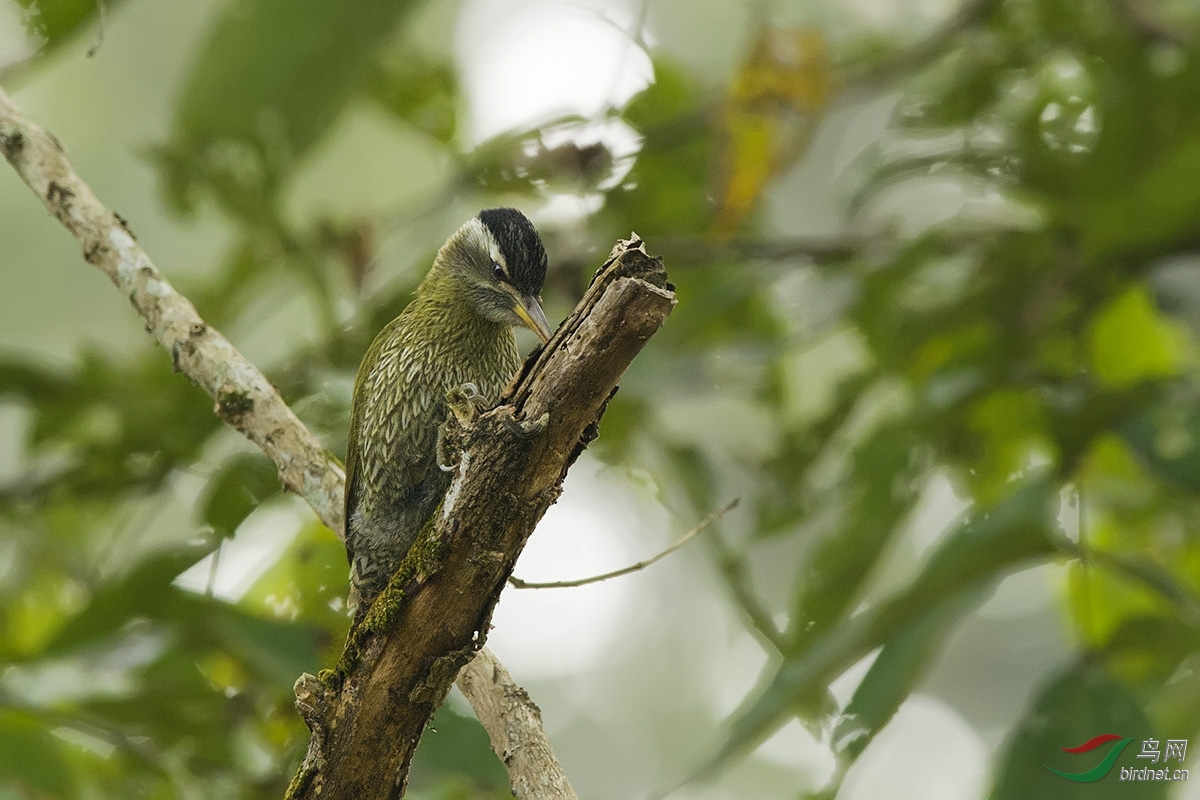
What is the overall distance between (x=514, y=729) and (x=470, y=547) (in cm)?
47

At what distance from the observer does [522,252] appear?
246 cm

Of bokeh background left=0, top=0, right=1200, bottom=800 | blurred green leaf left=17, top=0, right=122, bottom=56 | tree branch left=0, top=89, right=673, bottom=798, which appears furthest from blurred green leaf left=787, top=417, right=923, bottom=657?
blurred green leaf left=17, top=0, right=122, bottom=56

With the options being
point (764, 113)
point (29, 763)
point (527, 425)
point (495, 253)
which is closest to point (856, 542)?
point (495, 253)

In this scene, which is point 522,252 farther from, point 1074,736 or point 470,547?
point 1074,736

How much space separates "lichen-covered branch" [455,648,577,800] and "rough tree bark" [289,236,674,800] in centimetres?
21

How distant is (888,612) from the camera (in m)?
2.43

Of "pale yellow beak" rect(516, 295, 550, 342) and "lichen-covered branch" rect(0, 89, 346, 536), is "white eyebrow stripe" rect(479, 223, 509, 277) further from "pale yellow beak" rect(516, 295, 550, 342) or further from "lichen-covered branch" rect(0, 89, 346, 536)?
"lichen-covered branch" rect(0, 89, 346, 536)

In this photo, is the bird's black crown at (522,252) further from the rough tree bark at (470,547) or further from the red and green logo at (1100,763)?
the red and green logo at (1100,763)

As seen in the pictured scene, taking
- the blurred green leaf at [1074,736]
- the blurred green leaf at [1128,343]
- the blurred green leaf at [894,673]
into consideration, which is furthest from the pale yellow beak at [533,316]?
the blurred green leaf at [1128,343]

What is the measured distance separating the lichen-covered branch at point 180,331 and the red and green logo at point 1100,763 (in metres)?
1.52

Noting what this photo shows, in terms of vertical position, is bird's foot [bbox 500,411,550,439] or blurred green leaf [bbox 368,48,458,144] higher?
blurred green leaf [bbox 368,48,458,144]

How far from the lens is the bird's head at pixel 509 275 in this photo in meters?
2.45

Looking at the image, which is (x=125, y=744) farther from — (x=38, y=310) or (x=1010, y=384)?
(x=38, y=310)

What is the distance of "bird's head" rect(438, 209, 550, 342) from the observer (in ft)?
8.04
